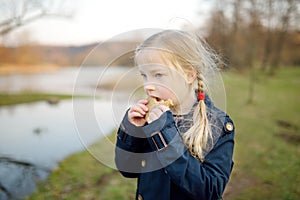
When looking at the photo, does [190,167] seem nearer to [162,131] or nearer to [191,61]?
[162,131]

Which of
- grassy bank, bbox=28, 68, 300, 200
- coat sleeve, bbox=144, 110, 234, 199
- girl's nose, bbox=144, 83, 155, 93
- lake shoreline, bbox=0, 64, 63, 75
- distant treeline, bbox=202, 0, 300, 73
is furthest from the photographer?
distant treeline, bbox=202, 0, 300, 73

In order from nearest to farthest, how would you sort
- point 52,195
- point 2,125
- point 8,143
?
point 52,195 → point 8,143 → point 2,125

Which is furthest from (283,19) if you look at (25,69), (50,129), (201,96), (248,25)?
(201,96)

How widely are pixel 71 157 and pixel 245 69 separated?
37617mm

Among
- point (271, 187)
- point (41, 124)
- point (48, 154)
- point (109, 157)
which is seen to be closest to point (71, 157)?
point (48, 154)

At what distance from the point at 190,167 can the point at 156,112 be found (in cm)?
30

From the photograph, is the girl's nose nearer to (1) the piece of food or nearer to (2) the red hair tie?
(1) the piece of food

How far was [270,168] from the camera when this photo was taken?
624 centimetres

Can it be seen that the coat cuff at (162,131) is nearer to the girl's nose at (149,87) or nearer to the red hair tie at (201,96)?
the girl's nose at (149,87)

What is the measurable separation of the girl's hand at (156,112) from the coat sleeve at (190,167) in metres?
0.04

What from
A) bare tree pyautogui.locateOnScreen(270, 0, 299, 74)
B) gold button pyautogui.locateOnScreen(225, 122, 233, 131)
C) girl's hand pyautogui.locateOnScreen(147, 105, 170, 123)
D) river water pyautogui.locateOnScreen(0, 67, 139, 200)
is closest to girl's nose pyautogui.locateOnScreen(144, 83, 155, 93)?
girl's hand pyautogui.locateOnScreen(147, 105, 170, 123)

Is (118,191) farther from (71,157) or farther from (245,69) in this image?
(245,69)

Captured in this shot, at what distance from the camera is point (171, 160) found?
135cm

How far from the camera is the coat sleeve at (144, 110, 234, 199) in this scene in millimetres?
1343
